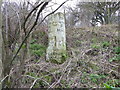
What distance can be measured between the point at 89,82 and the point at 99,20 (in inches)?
179

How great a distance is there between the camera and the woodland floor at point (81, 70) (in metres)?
1.83

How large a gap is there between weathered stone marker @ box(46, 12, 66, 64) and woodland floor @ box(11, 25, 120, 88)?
6.6 inches

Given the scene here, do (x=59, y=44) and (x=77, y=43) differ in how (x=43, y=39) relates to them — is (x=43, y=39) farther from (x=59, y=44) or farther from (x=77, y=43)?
(x=59, y=44)

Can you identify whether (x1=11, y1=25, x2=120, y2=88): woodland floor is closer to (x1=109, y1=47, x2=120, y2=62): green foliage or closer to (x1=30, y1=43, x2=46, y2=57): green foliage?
(x1=109, y1=47, x2=120, y2=62): green foliage

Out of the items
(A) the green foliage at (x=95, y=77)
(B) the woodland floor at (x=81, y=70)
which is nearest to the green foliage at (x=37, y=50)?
(B) the woodland floor at (x=81, y=70)

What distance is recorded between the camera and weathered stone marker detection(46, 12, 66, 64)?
2666 mm

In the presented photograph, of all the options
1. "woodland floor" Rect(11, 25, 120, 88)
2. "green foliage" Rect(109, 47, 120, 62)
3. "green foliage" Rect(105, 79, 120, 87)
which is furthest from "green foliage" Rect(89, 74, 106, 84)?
"green foliage" Rect(109, 47, 120, 62)

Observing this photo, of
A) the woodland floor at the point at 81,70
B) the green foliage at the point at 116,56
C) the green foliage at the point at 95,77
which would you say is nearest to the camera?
the woodland floor at the point at 81,70

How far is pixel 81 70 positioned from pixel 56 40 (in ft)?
2.53

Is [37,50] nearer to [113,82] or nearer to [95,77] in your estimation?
[95,77]

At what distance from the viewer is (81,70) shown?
2342mm

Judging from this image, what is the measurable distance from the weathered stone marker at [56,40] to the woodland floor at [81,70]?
17cm

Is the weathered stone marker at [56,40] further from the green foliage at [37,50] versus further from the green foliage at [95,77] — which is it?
the green foliage at [95,77]

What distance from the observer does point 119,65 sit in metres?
2.44
